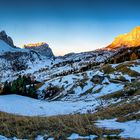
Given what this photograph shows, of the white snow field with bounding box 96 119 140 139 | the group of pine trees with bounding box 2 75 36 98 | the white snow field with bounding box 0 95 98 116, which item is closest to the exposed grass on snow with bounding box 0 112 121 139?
the white snow field with bounding box 96 119 140 139

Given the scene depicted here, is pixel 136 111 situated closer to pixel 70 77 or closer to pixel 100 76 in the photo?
pixel 100 76

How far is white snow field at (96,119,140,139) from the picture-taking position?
51.8ft

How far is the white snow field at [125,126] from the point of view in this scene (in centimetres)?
1578

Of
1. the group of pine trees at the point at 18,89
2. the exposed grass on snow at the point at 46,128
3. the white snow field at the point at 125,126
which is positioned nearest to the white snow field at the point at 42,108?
the white snow field at the point at 125,126

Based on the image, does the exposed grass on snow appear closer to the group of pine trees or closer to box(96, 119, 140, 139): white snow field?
box(96, 119, 140, 139): white snow field

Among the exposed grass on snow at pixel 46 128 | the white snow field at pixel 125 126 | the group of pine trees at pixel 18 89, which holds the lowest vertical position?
the group of pine trees at pixel 18 89

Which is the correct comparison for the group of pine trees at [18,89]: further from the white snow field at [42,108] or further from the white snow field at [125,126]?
the white snow field at [125,126]

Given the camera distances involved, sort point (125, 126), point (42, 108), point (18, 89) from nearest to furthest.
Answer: point (125, 126), point (42, 108), point (18, 89)

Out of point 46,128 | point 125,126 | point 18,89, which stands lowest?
point 18,89

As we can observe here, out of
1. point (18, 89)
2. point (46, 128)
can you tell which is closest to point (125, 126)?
point (46, 128)

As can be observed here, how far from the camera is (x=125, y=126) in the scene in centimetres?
1784

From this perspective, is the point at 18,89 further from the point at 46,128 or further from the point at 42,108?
the point at 46,128

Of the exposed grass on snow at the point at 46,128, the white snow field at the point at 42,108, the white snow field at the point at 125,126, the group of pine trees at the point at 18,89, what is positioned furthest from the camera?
the group of pine trees at the point at 18,89

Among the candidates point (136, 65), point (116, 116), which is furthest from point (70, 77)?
point (116, 116)
